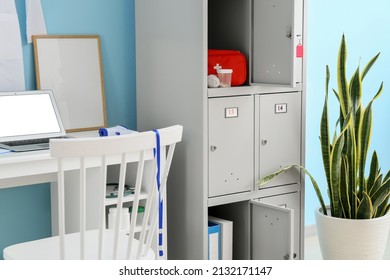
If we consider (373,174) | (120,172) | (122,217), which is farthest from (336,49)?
(120,172)

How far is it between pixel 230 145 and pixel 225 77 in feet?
0.91

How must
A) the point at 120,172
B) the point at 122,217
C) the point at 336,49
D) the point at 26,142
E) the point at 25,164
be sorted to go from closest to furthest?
the point at 120,172
the point at 25,164
the point at 26,142
the point at 122,217
the point at 336,49

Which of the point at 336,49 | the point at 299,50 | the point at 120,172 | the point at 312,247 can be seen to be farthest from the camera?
the point at 336,49

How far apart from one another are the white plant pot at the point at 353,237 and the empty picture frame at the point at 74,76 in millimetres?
1086

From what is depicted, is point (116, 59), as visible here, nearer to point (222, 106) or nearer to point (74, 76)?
point (74, 76)

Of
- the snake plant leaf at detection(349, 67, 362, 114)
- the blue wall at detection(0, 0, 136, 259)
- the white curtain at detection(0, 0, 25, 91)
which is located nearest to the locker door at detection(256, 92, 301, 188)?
the snake plant leaf at detection(349, 67, 362, 114)

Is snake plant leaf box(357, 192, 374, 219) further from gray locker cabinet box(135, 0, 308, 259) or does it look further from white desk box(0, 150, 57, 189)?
white desk box(0, 150, 57, 189)

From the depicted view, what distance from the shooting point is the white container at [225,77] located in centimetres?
290

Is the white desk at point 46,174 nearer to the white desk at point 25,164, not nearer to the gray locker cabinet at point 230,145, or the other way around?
the white desk at point 25,164

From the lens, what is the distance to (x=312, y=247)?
378cm

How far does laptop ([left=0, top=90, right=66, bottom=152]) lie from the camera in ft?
9.14

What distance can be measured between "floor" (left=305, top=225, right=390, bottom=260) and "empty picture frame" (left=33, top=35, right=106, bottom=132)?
4.08 ft
